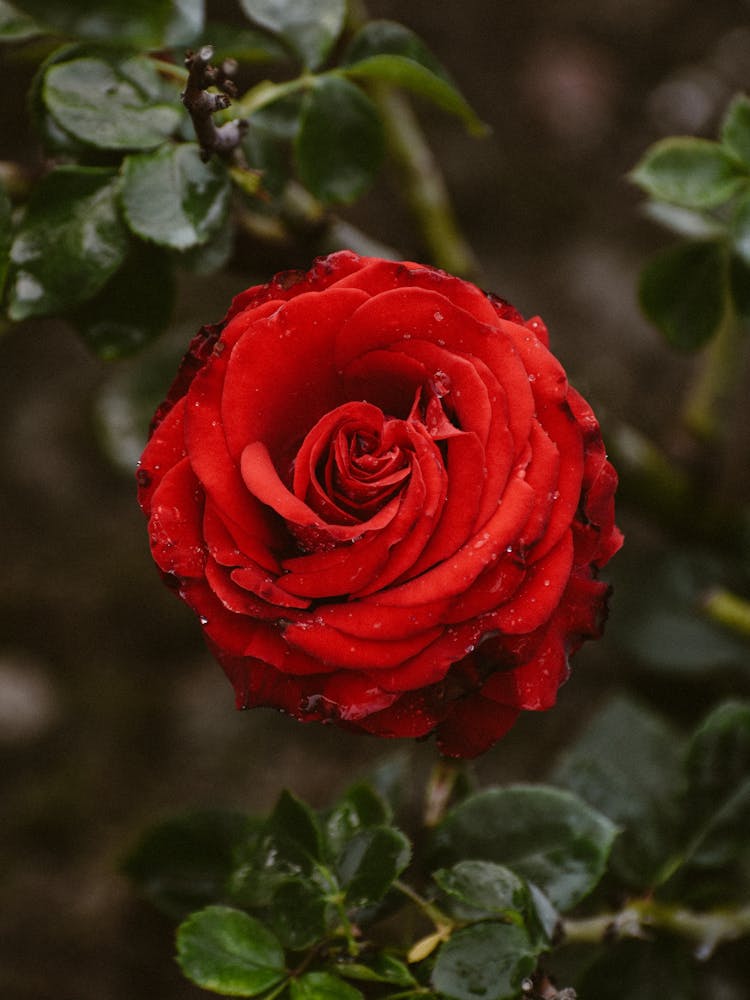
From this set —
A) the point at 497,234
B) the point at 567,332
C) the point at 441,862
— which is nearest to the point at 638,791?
the point at 441,862

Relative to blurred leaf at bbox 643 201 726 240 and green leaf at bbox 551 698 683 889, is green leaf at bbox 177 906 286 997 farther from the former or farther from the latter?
blurred leaf at bbox 643 201 726 240

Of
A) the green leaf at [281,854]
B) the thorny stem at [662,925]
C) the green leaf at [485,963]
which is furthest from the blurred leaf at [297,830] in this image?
the thorny stem at [662,925]

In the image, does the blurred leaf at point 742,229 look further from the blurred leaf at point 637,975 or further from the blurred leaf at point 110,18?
the blurred leaf at point 637,975

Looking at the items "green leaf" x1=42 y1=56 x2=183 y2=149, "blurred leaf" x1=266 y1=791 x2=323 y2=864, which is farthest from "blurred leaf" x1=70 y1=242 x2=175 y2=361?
"blurred leaf" x1=266 y1=791 x2=323 y2=864

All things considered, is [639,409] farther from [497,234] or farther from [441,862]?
[441,862]

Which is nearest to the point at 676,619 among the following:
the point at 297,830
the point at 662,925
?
the point at 662,925

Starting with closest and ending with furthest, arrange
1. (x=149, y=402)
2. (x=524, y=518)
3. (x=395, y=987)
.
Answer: (x=524, y=518) → (x=395, y=987) → (x=149, y=402)
